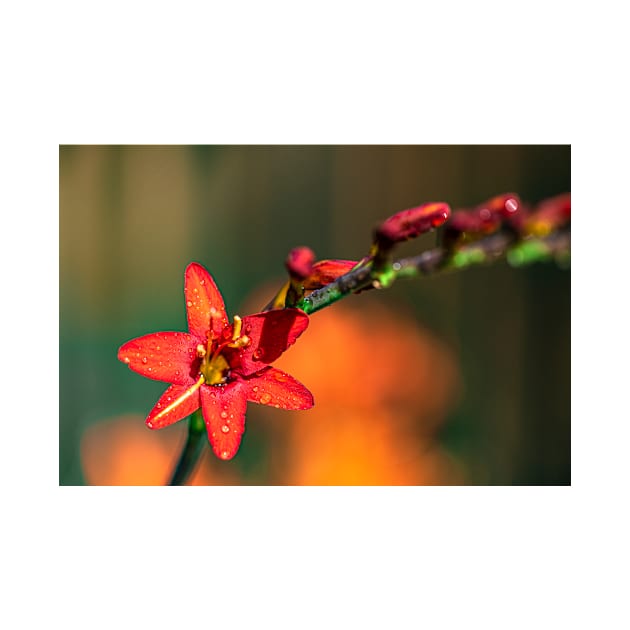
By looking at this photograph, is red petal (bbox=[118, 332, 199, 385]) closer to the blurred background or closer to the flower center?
the flower center

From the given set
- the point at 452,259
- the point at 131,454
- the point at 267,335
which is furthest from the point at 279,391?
the point at 131,454

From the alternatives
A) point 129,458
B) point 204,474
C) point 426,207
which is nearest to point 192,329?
point 426,207

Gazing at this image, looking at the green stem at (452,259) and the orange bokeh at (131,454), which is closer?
the green stem at (452,259)

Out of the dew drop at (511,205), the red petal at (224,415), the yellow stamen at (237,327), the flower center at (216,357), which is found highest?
the dew drop at (511,205)

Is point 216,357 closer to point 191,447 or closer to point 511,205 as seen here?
point 191,447

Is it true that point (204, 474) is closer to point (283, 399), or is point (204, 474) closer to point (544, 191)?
point (283, 399)

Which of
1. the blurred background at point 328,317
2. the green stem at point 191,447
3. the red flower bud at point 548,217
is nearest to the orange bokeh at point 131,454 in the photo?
the blurred background at point 328,317

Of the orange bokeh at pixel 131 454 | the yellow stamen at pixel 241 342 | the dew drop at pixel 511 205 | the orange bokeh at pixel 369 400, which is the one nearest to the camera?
the dew drop at pixel 511 205

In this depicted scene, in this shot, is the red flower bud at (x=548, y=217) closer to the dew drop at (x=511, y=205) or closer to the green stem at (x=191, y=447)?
the dew drop at (x=511, y=205)

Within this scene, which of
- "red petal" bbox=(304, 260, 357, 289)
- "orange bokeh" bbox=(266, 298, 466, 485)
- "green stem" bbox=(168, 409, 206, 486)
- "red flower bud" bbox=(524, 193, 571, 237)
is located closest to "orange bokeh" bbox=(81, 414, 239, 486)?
"orange bokeh" bbox=(266, 298, 466, 485)
